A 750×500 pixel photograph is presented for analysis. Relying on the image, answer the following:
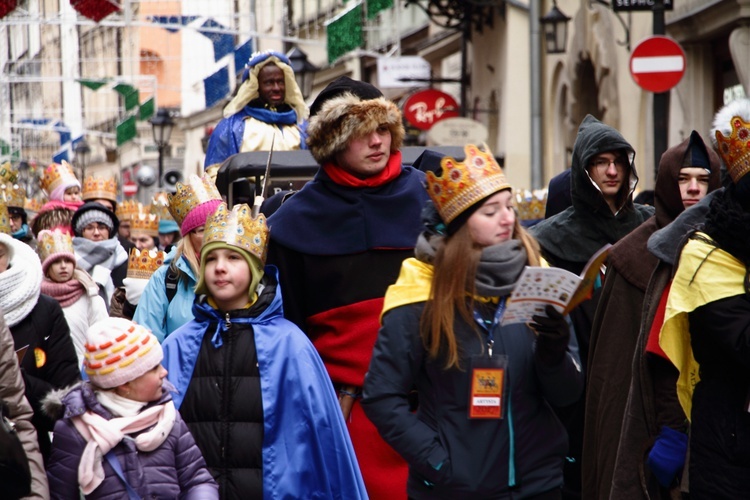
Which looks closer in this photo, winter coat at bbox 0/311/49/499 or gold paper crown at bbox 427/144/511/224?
gold paper crown at bbox 427/144/511/224

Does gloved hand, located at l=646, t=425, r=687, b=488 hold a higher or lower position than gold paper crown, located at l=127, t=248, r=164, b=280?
lower

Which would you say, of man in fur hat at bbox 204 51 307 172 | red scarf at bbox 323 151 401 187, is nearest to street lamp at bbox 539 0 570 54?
man in fur hat at bbox 204 51 307 172

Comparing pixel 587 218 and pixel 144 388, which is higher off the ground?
pixel 587 218

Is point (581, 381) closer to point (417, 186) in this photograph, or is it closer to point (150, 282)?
point (417, 186)

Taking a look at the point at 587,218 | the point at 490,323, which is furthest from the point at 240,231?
the point at 587,218

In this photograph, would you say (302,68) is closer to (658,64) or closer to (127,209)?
(127,209)

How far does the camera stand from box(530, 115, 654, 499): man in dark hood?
23.3 ft

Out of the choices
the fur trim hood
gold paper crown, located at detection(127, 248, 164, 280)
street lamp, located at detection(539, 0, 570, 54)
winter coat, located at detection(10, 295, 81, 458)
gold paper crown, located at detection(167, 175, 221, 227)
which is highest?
street lamp, located at detection(539, 0, 570, 54)

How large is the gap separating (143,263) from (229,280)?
3100 mm

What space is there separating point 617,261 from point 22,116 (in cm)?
6279

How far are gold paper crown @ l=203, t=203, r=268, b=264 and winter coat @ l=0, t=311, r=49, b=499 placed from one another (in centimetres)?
84

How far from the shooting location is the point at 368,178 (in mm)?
6289

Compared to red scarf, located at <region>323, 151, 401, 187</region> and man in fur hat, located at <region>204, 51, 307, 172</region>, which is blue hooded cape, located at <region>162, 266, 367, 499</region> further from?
man in fur hat, located at <region>204, 51, 307, 172</region>

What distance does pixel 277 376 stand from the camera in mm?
5680
